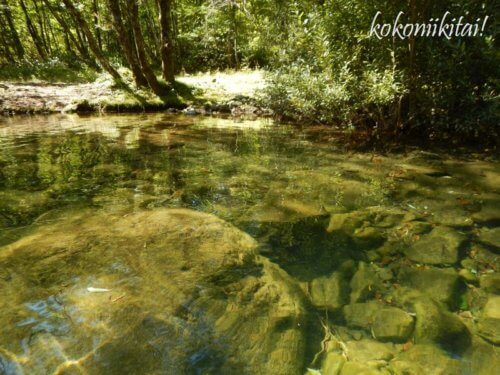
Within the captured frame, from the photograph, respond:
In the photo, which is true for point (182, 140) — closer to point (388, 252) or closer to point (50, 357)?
point (388, 252)

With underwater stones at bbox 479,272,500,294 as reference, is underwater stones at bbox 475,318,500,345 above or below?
below

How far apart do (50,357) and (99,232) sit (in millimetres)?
1774

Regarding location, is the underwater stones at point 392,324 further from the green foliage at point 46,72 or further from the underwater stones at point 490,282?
the green foliage at point 46,72

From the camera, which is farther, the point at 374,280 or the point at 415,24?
the point at 415,24

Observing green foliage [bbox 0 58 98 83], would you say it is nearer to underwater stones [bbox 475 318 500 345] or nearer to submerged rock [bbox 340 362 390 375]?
submerged rock [bbox 340 362 390 375]

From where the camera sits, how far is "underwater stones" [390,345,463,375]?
2.28 meters

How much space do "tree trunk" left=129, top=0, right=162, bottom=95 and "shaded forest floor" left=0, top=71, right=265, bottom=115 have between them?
1.91ft

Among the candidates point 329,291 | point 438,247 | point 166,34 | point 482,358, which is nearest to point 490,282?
Result: point 438,247

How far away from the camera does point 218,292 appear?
2.93 metres

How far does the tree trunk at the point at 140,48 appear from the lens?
14820 mm

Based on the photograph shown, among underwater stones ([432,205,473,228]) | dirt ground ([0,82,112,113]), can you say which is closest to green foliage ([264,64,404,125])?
underwater stones ([432,205,473,228])

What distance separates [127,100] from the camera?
16109mm

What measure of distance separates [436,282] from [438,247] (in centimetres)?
67

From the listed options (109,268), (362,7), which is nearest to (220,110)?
(362,7)
